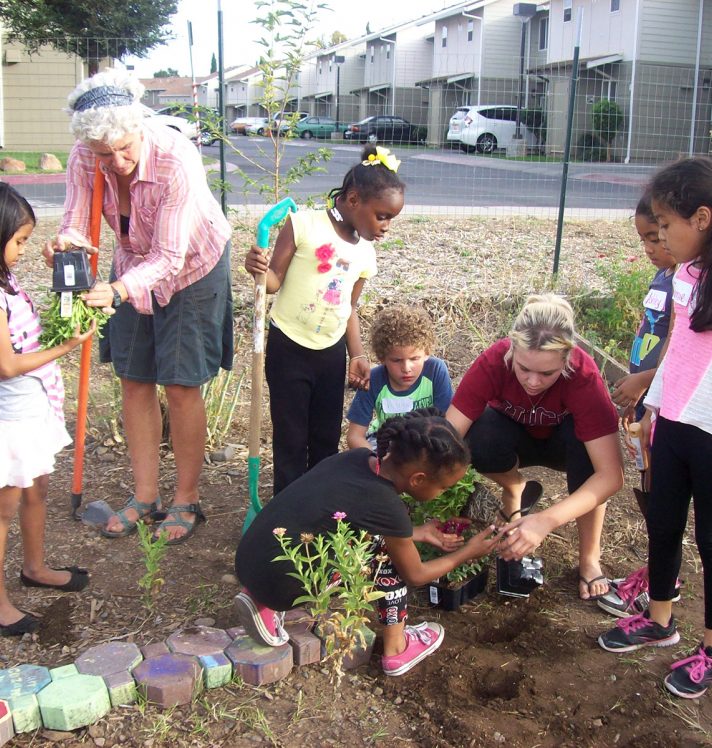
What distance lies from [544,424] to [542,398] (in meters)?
0.15

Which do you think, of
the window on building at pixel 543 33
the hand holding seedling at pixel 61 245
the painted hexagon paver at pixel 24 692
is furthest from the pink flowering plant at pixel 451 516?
the window on building at pixel 543 33

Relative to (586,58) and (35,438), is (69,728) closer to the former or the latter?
(35,438)

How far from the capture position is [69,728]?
225cm

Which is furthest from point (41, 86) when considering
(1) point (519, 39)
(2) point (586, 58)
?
(1) point (519, 39)

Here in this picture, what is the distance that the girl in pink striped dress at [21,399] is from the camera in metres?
2.54

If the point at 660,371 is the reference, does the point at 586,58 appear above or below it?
above

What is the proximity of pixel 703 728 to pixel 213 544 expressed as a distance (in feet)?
6.08

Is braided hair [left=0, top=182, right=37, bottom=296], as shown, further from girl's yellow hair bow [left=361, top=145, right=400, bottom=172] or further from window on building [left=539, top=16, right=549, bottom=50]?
window on building [left=539, top=16, right=549, bottom=50]

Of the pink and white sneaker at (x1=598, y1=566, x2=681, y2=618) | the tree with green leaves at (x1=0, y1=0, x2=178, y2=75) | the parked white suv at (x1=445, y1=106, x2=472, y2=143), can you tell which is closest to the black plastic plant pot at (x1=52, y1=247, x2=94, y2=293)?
the pink and white sneaker at (x1=598, y1=566, x2=681, y2=618)

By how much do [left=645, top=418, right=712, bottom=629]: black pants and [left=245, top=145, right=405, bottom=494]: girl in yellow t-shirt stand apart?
1.17 meters

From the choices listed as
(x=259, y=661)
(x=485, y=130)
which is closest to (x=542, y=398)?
(x=259, y=661)

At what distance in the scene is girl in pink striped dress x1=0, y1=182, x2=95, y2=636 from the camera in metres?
2.54

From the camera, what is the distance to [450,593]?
2918 millimetres

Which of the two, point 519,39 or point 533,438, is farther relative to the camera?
point 519,39
